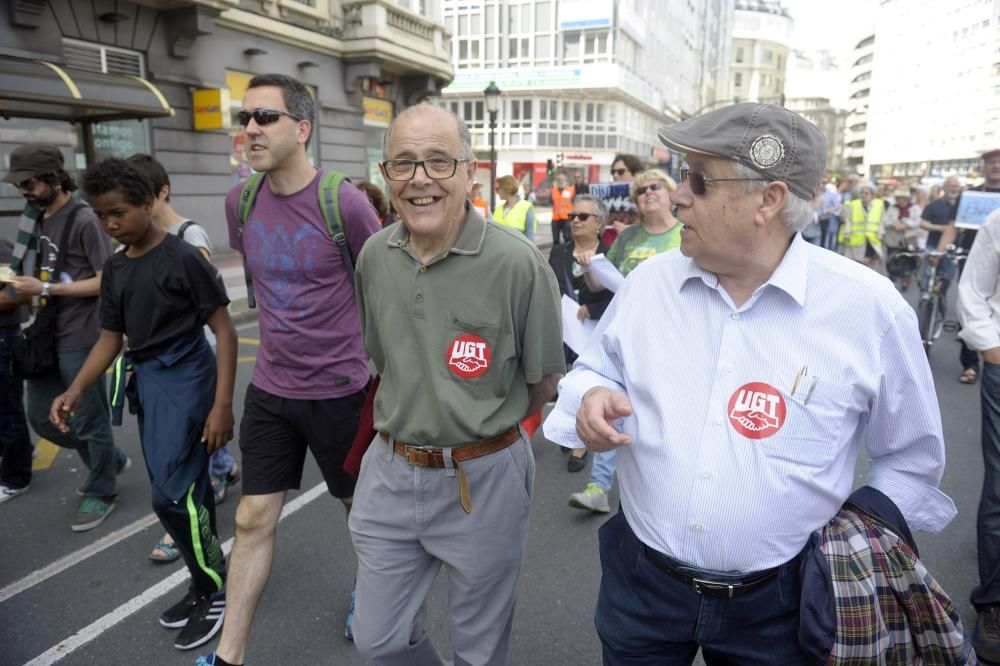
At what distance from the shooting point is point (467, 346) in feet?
6.69

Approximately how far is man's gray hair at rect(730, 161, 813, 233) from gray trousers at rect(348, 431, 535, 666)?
3.43 feet

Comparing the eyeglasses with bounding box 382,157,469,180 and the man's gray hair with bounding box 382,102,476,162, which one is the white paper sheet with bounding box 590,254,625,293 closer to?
the man's gray hair with bounding box 382,102,476,162

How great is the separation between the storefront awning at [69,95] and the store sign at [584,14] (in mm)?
46896

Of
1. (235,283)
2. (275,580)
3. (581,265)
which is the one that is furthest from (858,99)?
(275,580)

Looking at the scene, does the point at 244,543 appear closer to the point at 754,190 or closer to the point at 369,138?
the point at 754,190

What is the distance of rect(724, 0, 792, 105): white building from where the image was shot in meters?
121

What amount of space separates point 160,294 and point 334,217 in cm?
81

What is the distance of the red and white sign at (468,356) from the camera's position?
6.69 feet

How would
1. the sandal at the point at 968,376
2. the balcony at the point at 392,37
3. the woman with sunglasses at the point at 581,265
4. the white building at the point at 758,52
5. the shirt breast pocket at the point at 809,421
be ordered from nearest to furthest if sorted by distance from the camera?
the shirt breast pocket at the point at 809,421
the woman with sunglasses at the point at 581,265
the sandal at the point at 968,376
the balcony at the point at 392,37
the white building at the point at 758,52

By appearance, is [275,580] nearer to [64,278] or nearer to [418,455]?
[418,455]

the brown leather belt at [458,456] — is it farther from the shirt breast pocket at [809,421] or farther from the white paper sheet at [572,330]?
the white paper sheet at [572,330]

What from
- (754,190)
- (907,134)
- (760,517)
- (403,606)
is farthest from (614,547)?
(907,134)

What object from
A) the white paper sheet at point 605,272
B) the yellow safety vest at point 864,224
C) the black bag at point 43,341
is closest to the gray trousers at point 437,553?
the white paper sheet at point 605,272

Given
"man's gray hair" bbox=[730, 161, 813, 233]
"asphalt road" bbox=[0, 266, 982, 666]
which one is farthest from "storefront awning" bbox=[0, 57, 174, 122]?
"man's gray hair" bbox=[730, 161, 813, 233]
